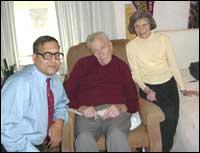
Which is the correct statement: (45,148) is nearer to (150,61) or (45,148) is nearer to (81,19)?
(150,61)

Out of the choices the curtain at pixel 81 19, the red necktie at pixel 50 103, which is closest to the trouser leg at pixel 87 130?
the red necktie at pixel 50 103

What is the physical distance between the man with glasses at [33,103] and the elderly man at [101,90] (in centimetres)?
23

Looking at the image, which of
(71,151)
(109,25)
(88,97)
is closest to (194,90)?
(71,151)

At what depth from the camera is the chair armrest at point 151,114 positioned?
135 centimetres

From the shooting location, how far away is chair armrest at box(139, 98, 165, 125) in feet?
4.42

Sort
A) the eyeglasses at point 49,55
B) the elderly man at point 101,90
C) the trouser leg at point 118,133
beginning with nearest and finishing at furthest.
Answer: the trouser leg at point 118,133 → the eyeglasses at point 49,55 → the elderly man at point 101,90

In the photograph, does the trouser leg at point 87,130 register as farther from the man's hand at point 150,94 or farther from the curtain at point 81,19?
the curtain at point 81,19

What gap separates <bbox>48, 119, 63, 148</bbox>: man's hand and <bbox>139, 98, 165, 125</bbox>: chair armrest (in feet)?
1.34

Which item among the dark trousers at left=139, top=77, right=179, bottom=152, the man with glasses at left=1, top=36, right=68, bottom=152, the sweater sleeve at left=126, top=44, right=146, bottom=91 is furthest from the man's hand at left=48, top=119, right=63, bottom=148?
the sweater sleeve at left=126, top=44, right=146, bottom=91

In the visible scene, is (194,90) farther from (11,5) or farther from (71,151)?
(11,5)

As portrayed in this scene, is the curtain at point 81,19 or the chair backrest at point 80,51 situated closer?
the chair backrest at point 80,51

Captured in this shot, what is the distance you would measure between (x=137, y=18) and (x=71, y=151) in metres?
Answer: 0.86

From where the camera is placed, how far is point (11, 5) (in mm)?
1774

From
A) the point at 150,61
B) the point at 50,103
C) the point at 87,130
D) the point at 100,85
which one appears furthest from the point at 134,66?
the point at 50,103
